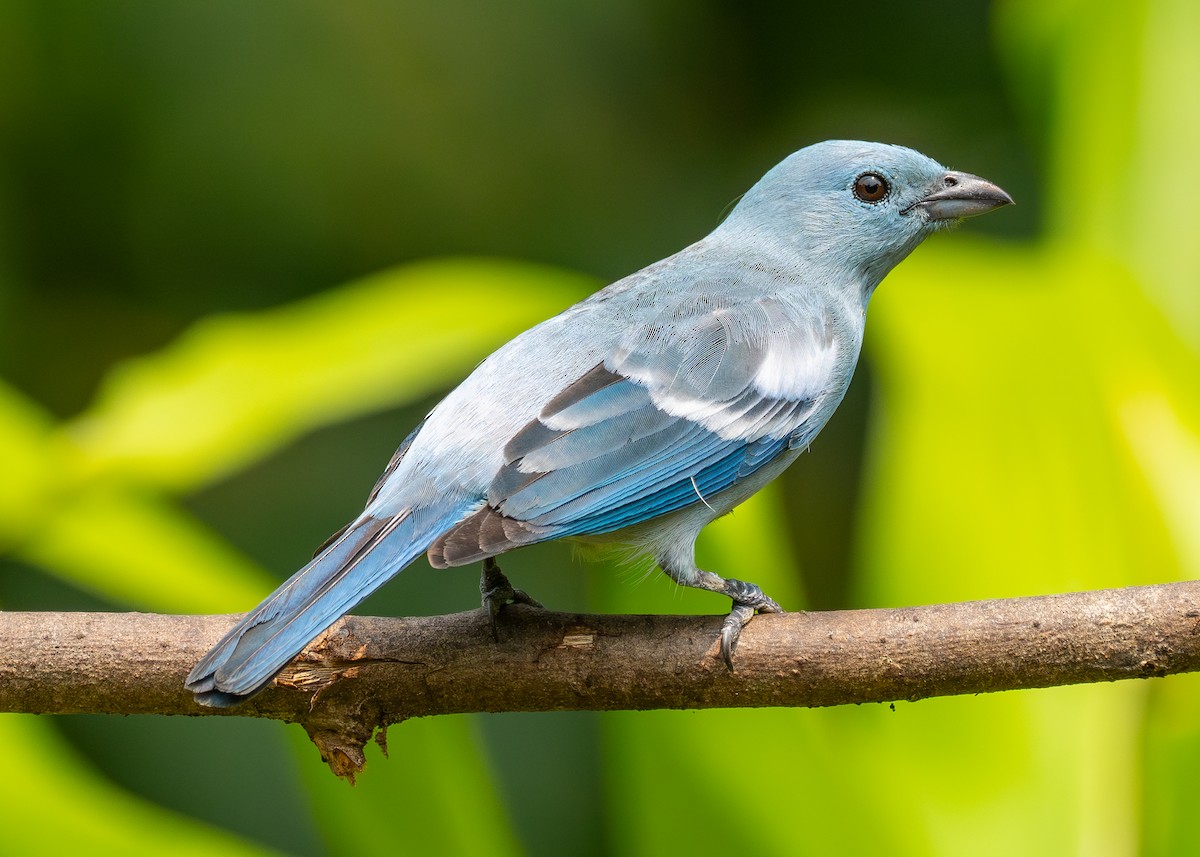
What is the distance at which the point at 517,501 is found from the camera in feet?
7.38

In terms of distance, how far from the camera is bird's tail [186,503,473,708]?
193cm

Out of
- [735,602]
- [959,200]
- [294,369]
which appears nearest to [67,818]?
[294,369]

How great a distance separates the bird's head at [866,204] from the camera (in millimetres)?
3027

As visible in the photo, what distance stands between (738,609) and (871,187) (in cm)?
121

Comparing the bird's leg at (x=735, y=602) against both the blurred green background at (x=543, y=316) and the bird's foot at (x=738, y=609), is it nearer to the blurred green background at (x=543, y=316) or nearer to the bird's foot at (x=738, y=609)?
the bird's foot at (x=738, y=609)

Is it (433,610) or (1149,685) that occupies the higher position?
(1149,685)

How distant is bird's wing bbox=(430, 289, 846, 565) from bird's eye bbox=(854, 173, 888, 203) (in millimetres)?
346

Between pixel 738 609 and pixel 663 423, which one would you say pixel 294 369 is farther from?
pixel 738 609

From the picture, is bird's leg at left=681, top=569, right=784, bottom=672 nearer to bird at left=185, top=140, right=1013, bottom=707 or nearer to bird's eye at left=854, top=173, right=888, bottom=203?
bird at left=185, top=140, right=1013, bottom=707

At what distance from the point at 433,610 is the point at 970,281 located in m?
2.05

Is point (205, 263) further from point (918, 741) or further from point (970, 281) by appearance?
point (918, 741)

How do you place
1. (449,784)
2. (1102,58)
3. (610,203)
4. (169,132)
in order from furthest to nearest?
(610,203)
(169,132)
(1102,58)
(449,784)

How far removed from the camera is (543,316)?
3393 millimetres

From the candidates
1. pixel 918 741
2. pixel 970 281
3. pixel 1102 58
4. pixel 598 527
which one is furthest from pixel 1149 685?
pixel 1102 58
